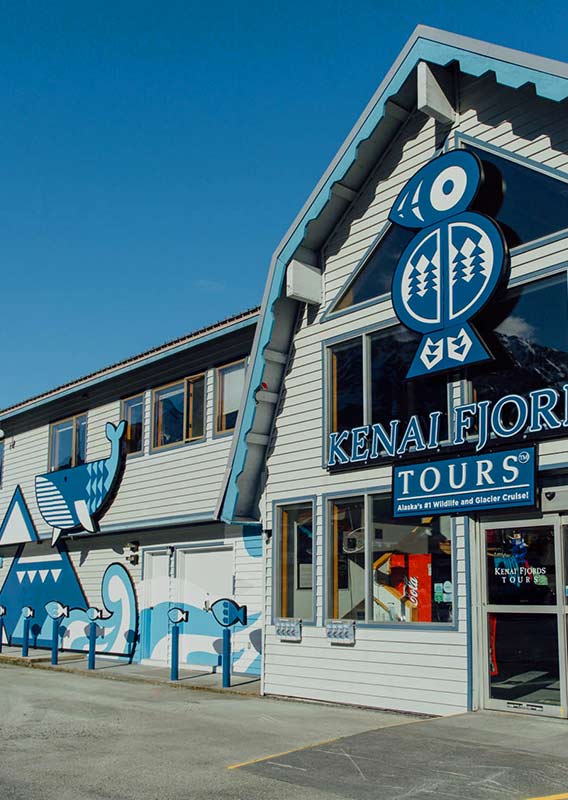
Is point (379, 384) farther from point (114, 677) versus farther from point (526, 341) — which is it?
point (114, 677)

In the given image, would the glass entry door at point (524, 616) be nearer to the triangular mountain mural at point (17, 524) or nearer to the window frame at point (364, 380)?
the window frame at point (364, 380)

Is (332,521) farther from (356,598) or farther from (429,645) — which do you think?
(429,645)

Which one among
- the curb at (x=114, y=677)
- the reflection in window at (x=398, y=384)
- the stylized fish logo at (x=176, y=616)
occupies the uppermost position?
the reflection in window at (x=398, y=384)

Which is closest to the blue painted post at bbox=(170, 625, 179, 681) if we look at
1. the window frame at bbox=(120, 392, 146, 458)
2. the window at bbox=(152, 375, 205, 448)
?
the window at bbox=(152, 375, 205, 448)

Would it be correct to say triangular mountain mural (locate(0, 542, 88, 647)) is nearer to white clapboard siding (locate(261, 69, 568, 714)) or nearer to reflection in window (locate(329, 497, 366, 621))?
white clapboard siding (locate(261, 69, 568, 714))

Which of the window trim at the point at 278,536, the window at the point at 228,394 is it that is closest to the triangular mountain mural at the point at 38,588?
the window at the point at 228,394

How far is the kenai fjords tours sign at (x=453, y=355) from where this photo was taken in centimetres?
1030

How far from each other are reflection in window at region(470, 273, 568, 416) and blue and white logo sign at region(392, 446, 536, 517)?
528mm

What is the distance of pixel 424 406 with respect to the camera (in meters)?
11.6

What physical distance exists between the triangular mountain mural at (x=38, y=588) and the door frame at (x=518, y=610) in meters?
11.5

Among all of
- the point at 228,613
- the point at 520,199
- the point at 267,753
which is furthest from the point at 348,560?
the point at 520,199

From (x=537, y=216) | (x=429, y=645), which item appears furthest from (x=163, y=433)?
(x=537, y=216)

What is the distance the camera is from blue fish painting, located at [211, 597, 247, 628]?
14.1 metres

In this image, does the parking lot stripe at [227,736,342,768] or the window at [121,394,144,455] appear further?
the window at [121,394,144,455]
